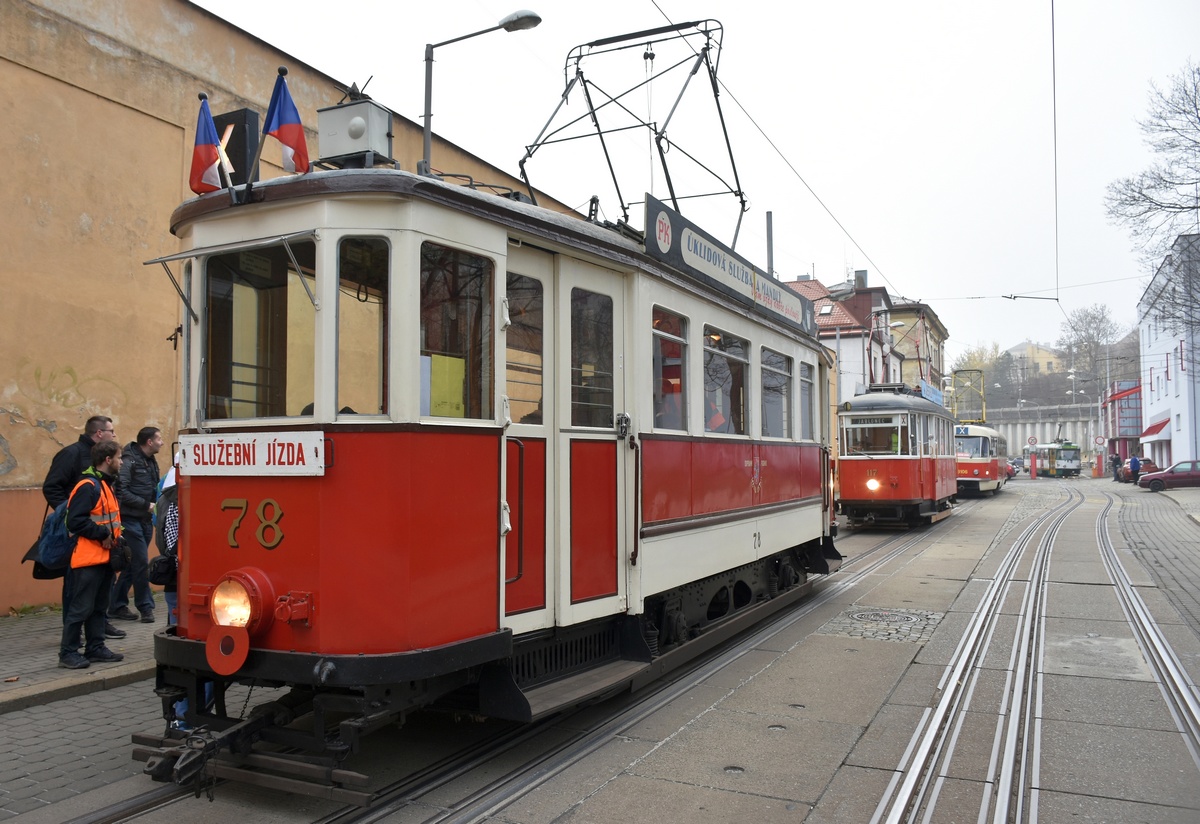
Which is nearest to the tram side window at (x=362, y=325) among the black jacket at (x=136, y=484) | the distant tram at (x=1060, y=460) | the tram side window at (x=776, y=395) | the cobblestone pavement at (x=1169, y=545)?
the black jacket at (x=136, y=484)

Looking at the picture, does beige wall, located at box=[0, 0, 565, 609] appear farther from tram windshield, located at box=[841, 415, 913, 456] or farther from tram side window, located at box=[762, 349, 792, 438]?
tram windshield, located at box=[841, 415, 913, 456]

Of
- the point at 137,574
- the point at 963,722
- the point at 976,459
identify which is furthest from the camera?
the point at 976,459

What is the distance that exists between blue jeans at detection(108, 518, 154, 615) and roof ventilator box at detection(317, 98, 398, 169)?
464cm

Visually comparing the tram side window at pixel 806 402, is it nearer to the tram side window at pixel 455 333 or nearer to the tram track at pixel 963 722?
the tram track at pixel 963 722

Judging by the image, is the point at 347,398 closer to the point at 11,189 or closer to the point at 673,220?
the point at 673,220

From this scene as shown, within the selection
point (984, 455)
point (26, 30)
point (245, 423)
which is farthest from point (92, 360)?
point (984, 455)

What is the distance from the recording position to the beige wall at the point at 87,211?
26.2 feet

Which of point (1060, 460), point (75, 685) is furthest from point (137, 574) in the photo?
point (1060, 460)

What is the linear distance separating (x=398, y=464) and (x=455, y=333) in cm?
76

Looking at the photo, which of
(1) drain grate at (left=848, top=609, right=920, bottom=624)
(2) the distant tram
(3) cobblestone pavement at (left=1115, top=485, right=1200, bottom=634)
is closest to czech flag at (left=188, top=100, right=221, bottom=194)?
(1) drain grate at (left=848, top=609, right=920, bottom=624)

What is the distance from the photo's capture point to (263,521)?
4.16 meters

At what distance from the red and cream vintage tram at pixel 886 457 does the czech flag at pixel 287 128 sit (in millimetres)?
15113

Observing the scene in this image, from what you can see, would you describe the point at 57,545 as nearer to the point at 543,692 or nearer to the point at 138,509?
the point at 138,509

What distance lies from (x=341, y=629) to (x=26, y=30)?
293 inches
